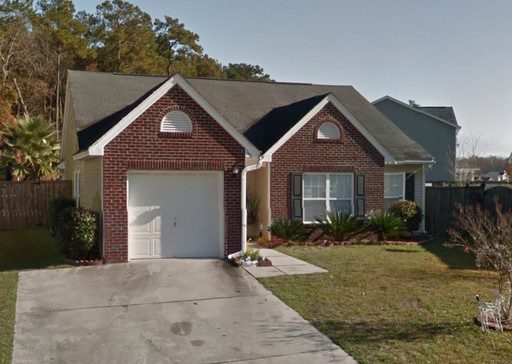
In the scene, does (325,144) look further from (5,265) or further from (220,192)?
(5,265)

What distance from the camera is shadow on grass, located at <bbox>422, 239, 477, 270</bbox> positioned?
12875 mm

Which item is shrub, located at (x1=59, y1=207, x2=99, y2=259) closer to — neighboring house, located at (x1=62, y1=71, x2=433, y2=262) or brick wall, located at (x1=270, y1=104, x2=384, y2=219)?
neighboring house, located at (x1=62, y1=71, x2=433, y2=262)

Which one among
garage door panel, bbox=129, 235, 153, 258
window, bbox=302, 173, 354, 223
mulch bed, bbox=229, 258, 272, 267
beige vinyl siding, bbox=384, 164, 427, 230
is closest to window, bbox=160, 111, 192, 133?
garage door panel, bbox=129, 235, 153, 258

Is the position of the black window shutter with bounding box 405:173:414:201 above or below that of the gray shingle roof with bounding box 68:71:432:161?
below

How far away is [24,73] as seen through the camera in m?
37.1

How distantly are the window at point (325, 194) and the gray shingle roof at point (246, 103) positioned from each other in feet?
6.44

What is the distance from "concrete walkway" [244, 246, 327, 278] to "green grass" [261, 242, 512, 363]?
38 cm

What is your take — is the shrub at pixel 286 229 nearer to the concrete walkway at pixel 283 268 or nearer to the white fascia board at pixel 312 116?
the white fascia board at pixel 312 116

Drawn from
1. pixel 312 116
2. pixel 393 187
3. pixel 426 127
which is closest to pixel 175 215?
pixel 312 116

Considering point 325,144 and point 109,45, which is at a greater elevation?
point 109,45

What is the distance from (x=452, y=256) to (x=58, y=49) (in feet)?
109

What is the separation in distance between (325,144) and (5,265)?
33.1 feet

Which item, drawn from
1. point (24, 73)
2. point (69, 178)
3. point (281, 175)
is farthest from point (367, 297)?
point (24, 73)

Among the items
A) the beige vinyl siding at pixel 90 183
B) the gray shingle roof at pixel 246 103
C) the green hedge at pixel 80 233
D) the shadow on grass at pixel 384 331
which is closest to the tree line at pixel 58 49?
the gray shingle roof at pixel 246 103
